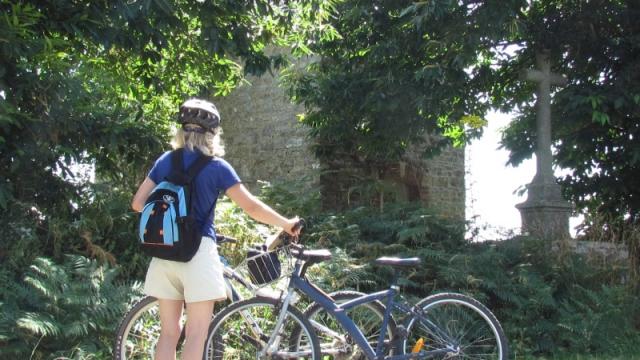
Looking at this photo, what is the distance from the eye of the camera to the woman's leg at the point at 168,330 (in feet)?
11.7

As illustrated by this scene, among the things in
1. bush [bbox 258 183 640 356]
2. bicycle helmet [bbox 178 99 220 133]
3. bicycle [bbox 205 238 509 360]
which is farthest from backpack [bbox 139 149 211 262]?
bush [bbox 258 183 640 356]

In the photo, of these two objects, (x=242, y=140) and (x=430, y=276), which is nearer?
(x=430, y=276)

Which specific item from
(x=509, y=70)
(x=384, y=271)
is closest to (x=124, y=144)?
(x=384, y=271)

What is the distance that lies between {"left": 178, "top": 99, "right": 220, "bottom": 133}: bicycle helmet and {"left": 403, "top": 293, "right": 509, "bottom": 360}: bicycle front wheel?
5.63ft

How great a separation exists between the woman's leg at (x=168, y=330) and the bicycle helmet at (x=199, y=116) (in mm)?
905

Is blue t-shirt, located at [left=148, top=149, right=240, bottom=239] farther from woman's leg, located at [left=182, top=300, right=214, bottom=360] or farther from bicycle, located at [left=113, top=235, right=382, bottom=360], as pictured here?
bicycle, located at [left=113, top=235, right=382, bottom=360]

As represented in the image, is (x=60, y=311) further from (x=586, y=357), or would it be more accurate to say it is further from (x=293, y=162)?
(x=293, y=162)

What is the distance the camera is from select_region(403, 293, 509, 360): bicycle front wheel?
4258 millimetres

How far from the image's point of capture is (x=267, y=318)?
414cm

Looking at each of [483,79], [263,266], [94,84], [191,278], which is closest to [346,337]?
[263,266]

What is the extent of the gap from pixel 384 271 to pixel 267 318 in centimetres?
264

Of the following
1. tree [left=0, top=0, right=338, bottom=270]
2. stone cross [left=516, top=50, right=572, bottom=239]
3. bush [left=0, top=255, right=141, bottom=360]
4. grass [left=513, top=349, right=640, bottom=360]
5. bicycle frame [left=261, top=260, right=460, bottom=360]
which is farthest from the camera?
stone cross [left=516, top=50, right=572, bottom=239]

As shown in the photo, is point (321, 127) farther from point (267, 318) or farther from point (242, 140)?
point (267, 318)

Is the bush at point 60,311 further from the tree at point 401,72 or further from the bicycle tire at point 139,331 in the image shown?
the tree at point 401,72
